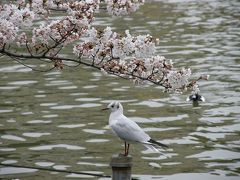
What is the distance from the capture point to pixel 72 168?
14492 mm

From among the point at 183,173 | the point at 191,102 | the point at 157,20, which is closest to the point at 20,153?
the point at 183,173

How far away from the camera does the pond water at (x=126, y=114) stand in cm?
1476

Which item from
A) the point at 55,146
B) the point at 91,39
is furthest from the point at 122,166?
the point at 55,146

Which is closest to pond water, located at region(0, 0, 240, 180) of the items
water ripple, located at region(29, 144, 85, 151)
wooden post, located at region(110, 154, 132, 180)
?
water ripple, located at region(29, 144, 85, 151)

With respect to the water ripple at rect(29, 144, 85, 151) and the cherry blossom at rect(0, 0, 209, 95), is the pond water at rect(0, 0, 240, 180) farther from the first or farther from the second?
the cherry blossom at rect(0, 0, 209, 95)

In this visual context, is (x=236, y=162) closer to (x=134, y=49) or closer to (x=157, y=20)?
(x=134, y=49)

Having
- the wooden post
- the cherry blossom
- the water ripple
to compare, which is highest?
the cherry blossom

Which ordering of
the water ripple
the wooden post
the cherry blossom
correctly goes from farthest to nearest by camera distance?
1. the water ripple
2. the cherry blossom
3. the wooden post

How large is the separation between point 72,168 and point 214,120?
5.51 metres

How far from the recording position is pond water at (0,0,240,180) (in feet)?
48.4

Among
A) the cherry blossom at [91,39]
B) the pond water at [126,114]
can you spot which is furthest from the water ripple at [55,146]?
the cherry blossom at [91,39]

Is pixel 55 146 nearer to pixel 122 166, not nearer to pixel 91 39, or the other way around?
pixel 91 39

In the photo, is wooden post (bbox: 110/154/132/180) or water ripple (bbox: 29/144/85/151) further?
water ripple (bbox: 29/144/85/151)

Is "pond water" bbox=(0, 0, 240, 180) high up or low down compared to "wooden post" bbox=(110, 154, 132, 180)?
down
